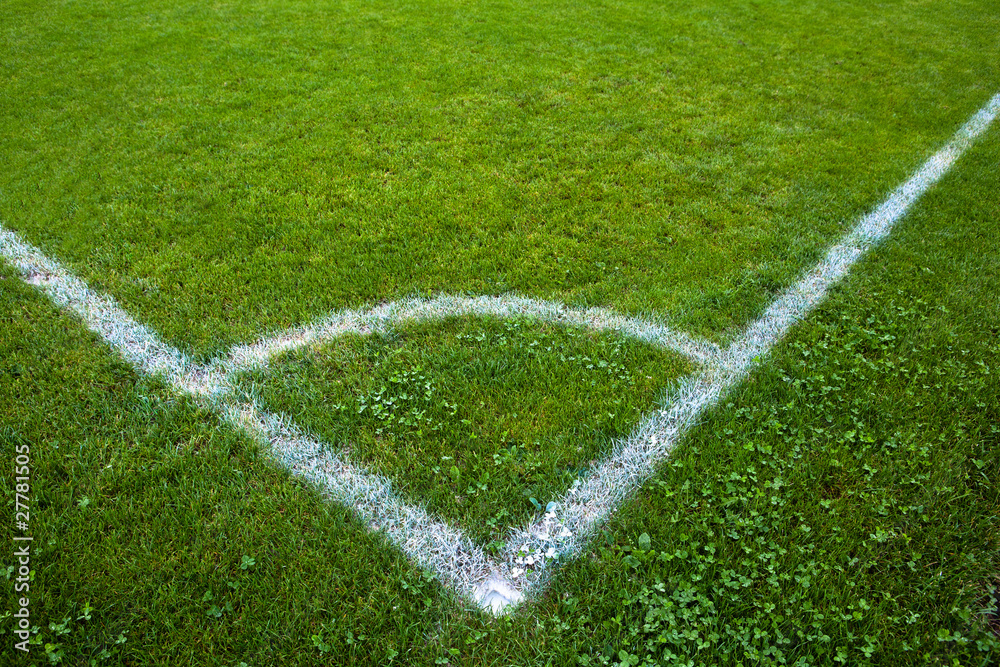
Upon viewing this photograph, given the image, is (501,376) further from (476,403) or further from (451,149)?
(451,149)

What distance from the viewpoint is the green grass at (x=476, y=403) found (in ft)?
7.26

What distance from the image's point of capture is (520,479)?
2.23 meters

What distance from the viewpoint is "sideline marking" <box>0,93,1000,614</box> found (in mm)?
2002

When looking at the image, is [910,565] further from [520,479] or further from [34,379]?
[34,379]

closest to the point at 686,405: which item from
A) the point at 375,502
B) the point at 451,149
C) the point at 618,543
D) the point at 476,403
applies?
the point at 618,543

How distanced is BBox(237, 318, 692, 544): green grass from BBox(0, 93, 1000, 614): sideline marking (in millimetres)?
67

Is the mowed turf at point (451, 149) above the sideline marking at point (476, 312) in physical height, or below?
above
